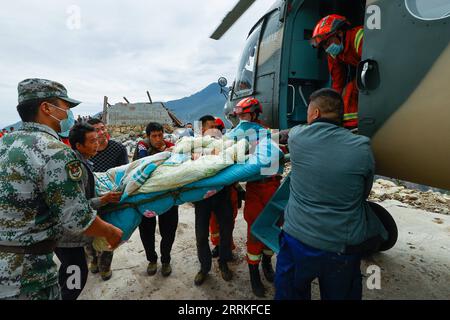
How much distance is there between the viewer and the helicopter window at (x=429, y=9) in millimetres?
1391

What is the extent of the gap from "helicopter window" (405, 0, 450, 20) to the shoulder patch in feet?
7.03

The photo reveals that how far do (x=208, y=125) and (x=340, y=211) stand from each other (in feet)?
6.58

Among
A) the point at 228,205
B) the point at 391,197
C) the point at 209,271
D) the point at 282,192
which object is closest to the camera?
the point at 282,192

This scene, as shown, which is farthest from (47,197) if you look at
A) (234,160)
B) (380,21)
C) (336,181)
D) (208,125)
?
(380,21)

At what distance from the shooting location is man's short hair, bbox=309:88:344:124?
1.48 meters

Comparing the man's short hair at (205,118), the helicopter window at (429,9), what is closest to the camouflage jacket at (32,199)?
the man's short hair at (205,118)

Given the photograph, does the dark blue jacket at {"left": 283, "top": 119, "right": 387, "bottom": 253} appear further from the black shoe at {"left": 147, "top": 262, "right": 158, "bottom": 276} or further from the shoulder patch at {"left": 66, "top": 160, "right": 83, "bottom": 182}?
the black shoe at {"left": 147, "top": 262, "right": 158, "bottom": 276}

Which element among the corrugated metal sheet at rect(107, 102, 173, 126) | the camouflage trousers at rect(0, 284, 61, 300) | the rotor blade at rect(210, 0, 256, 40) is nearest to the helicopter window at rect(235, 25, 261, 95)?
the rotor blade at rect(210, 0, 256, 40)

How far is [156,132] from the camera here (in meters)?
2.76

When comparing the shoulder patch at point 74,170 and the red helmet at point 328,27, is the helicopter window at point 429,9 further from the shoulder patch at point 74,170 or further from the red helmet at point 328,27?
the shoulder patch at point 74,170

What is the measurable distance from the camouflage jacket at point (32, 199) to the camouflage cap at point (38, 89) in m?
0.19

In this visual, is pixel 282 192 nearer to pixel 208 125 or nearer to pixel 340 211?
pixel 340 211

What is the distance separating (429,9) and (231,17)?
3722mm

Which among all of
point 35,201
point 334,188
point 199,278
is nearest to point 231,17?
point 334,188
